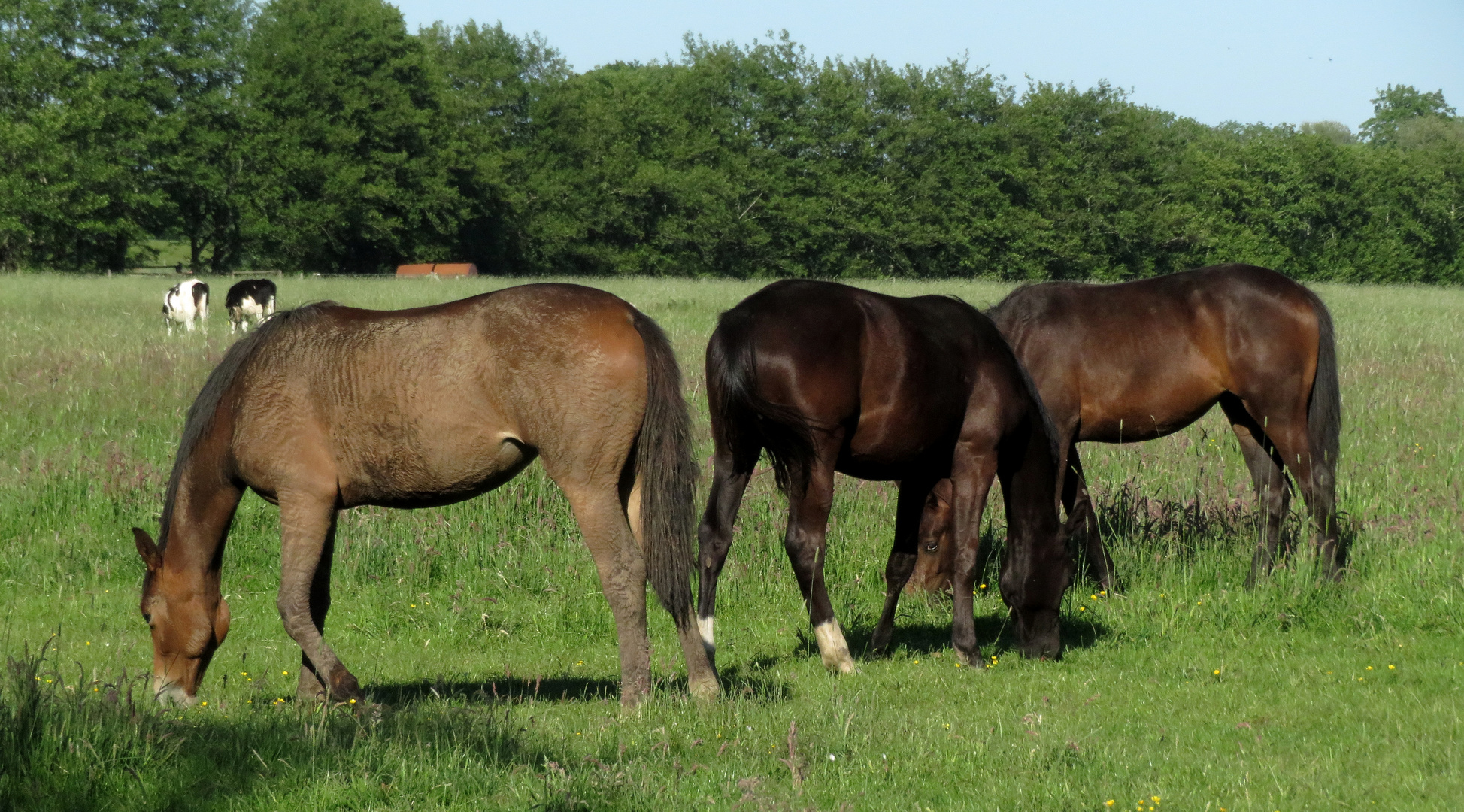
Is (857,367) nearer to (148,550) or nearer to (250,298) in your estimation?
(148,550)

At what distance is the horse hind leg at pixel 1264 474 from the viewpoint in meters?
7.99

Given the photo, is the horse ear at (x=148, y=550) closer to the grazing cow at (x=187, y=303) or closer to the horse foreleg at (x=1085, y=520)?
the horse foreleg at (x=1085, y=520)

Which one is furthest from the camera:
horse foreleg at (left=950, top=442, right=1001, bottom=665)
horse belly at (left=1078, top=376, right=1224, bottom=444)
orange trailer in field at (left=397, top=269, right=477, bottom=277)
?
orange trailer in field at (left=397, top=269, right=477, bottom=277)

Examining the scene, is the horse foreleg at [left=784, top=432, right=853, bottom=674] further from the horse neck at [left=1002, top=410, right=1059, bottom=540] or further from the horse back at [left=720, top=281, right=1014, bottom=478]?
the horse neck at [left=1002, top=410, right=1059, bottom=540]

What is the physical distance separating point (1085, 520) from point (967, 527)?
191 centimetres

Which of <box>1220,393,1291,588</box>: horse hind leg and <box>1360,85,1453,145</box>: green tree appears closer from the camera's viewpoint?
<box>1220,393,1291,588</box>: horse hind leg

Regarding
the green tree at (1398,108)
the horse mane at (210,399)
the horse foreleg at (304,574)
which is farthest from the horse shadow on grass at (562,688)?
the green tree at (1398,108)

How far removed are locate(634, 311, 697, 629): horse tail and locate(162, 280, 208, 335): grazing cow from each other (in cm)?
2107

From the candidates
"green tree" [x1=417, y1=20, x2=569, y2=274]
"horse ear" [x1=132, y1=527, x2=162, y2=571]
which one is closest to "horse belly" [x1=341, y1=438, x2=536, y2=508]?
"horse ear" [x1=132, y1=527, x2=162, y2=571]

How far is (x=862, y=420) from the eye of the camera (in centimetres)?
625

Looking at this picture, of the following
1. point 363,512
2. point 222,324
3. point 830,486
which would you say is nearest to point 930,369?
point 830,486

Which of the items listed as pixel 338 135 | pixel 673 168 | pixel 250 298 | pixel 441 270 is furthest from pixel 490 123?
pixel 250 298

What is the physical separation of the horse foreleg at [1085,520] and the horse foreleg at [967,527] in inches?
67.7

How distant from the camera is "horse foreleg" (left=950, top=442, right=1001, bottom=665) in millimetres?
6383
